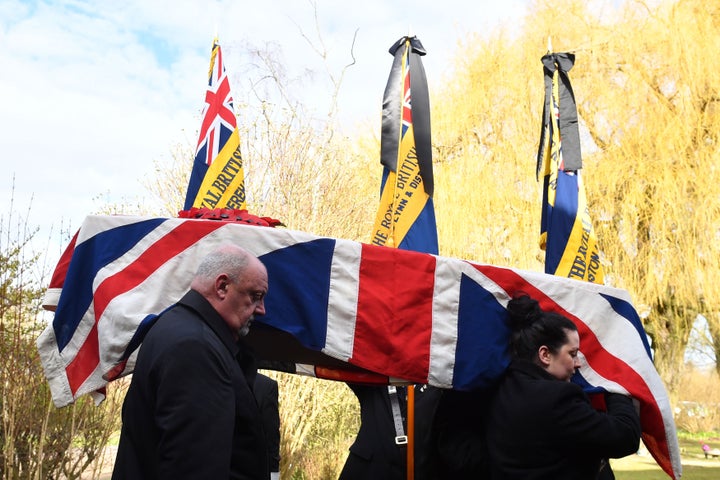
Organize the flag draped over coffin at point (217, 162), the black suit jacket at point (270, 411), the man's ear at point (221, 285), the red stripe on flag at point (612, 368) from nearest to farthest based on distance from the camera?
the man's ear at point (221, 285) < the red stripe on flag at point (612, 368) < the black suit jacket at point (270, 411) < the flag draped over coffin at point (217, 162)

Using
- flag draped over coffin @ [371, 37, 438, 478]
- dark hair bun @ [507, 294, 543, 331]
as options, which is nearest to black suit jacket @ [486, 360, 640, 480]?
dark hair bun @ [507, 294, 543, 331]

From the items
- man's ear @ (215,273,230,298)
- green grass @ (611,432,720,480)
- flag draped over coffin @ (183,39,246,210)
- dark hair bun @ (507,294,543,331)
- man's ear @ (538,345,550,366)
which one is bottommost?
green grass @ (611,432,720,480)

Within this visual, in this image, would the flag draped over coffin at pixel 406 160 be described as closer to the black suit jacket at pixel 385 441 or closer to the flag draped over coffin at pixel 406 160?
the flag draped over coffin at pixel 406 160

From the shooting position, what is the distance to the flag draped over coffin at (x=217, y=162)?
241 inches

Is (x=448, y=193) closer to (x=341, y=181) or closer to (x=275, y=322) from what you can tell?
(x=341, y=181)

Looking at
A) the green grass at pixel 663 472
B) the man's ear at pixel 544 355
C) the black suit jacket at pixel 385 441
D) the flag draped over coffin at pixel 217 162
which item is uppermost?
the flag draped over coffin at pixel 217 162

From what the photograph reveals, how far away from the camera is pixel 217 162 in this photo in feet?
20.3

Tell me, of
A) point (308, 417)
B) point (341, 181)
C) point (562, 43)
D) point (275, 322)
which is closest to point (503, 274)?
point (275, 322)

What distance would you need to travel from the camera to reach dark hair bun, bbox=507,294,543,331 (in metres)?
3.47

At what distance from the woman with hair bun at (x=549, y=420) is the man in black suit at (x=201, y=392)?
118 centimetres

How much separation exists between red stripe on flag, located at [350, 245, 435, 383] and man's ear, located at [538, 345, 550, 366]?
50cm

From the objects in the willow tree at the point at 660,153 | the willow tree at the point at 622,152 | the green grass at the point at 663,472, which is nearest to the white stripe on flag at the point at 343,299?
the green grass at the point at 663,472

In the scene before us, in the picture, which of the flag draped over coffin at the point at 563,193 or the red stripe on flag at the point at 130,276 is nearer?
the red stripe on flag at the point at 130,276

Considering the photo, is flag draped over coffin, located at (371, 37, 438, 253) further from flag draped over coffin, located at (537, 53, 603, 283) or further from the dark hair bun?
the dark hair bun
